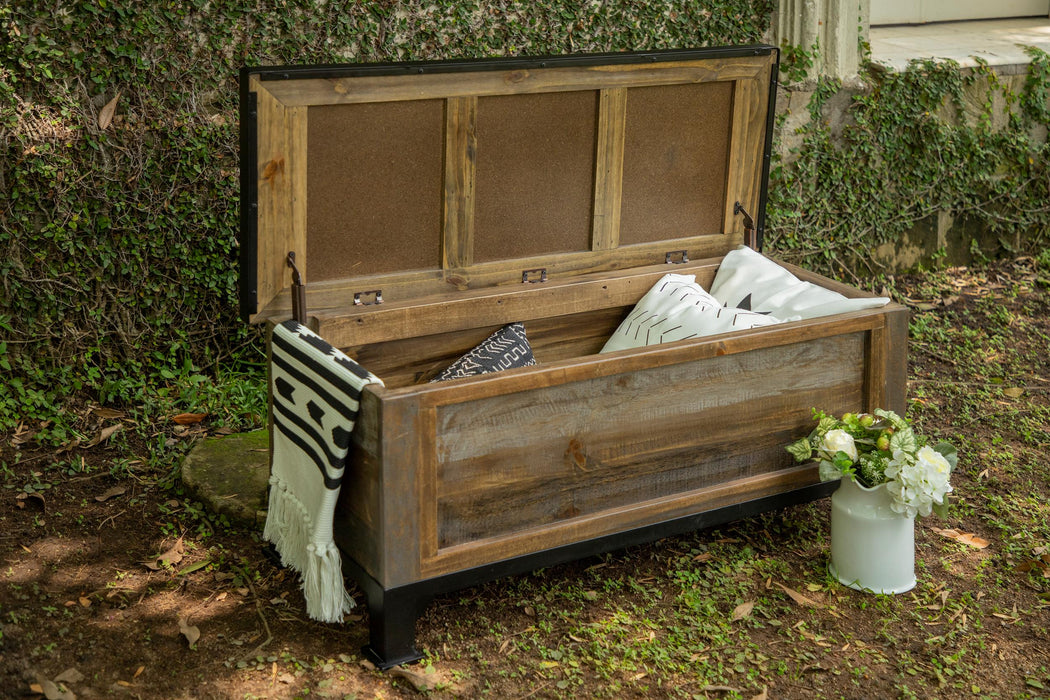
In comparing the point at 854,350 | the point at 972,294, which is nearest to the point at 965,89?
the point at 972,294

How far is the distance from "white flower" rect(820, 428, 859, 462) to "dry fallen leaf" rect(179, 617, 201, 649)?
176 cm

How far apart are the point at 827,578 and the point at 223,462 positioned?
1993 mm

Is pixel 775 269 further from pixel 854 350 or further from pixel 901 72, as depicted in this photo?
pixel 901 72

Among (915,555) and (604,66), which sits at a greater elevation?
(604,66)

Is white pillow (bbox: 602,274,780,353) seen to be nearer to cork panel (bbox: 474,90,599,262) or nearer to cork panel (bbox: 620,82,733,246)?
cork panel (bbox: 620,82,733,246)

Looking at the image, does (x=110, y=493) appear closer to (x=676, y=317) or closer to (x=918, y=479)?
(x=676, y=317)

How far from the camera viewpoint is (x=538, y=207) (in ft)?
11.3

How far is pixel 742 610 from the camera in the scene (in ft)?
10.2

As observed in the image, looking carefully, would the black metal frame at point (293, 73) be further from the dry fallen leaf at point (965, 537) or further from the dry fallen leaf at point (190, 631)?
the dry fallen leaf at point (965, 537)

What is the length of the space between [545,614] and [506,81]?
1.51m

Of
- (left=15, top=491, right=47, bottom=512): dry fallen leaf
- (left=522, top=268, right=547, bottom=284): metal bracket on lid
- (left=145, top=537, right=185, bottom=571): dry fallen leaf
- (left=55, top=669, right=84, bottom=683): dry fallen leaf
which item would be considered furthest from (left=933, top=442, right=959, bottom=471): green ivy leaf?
(left=15, top=491, right=47, bottom=512): dry fallen leaf

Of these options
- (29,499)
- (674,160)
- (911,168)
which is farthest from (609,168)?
(911,168)

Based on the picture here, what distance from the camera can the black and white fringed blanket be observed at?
106 inches

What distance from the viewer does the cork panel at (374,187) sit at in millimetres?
3033
